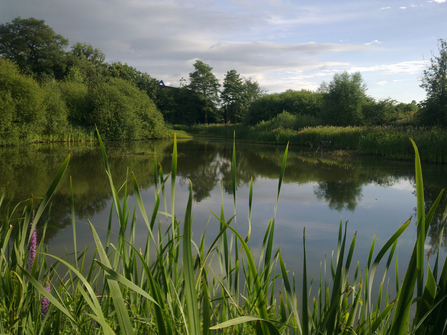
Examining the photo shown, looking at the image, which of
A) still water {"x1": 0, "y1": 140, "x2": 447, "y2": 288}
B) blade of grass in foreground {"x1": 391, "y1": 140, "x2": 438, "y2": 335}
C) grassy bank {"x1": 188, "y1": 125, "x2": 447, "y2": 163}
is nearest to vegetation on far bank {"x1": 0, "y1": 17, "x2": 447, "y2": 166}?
grassy bank {"x1": 188, "y1": 125, "x2": 447, "y2": 163}

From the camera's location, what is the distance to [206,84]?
122ft

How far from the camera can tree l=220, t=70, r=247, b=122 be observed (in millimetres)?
36125

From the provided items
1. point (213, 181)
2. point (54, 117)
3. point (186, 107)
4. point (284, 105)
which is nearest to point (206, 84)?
point (186, 107)

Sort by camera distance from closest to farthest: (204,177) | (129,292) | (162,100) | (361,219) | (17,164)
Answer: (129,292) → (361,219) → (204,177) → (17,164) → (162,100)

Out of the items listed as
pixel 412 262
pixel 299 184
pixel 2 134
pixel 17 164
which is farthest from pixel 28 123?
pixel 412 262

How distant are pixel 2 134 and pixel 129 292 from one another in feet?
45.0

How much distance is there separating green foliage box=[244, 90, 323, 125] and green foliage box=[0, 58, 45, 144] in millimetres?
15135

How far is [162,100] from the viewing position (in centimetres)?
3606

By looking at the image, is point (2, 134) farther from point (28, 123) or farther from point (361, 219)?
point (361, 219)

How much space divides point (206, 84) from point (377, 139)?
29.3m

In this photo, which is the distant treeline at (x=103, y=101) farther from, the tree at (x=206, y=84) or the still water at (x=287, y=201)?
the still water at (x=287, y=201)

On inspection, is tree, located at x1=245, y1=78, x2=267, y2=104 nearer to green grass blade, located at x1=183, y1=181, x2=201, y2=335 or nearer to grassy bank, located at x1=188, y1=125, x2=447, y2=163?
grassy bank, located at x1=188, y1=125, x2=447, y2=163

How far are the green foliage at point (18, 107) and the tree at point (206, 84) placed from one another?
77.6 ft

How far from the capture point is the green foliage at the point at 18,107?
12.1 m
